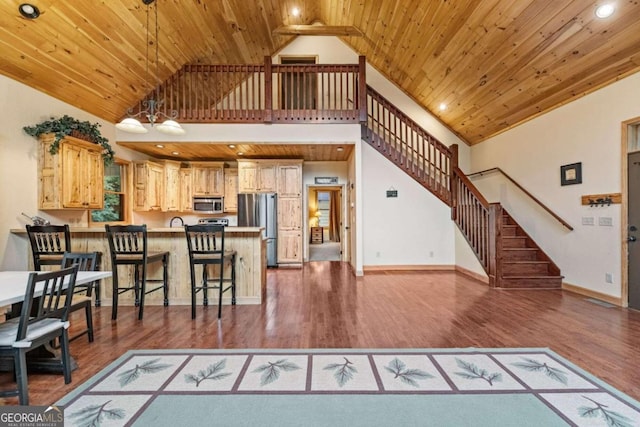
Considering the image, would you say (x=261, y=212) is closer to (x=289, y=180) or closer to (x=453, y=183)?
(x=289, y=180)

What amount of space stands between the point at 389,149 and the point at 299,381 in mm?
4954

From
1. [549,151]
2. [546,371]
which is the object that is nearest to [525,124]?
[549,151]

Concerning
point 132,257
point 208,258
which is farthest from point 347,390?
point 132,257

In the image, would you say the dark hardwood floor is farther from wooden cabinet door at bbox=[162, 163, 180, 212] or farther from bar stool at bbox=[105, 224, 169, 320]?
wooden cabinet door at bbox=[162, 163, 180, 212]

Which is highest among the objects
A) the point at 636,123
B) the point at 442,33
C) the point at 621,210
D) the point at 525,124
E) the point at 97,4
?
the point at 442,33

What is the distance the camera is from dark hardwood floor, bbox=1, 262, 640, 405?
2.35m

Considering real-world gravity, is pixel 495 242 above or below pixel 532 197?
below

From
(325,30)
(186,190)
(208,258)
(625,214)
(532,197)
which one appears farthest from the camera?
(186,190)

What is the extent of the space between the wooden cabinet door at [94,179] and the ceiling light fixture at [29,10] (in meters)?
1.71

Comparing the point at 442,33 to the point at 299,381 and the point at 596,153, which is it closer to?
the point at 596,153

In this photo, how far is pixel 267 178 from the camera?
6.86 meters

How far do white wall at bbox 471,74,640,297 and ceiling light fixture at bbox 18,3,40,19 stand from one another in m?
6.62

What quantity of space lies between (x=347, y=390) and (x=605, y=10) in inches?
170

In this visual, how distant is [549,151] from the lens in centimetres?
463
